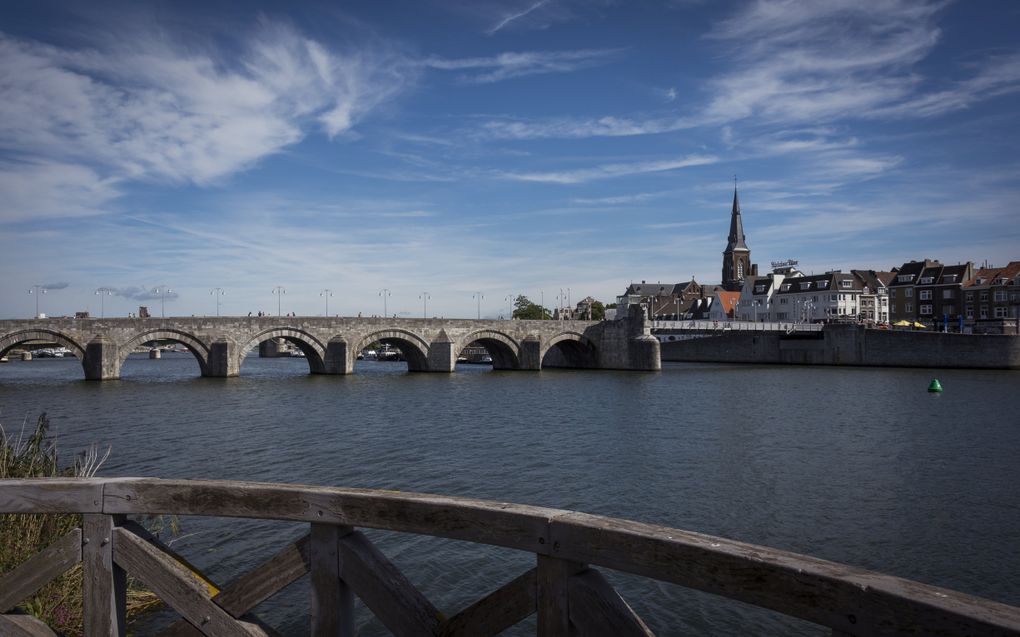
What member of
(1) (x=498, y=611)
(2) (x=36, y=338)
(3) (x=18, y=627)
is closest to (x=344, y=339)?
(2) (x=36, y=338)

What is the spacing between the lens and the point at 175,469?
21375 mm

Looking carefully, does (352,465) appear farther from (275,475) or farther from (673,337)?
(673,337)

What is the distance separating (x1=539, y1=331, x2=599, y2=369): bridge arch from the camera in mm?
76325

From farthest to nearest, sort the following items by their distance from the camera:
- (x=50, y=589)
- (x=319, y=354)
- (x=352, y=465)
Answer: (x=319, y=354) < (x=352, y=465) < (x=50, y=589)

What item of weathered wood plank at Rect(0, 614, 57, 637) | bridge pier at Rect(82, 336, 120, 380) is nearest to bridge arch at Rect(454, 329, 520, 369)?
bridge pier at Rect(82, 336, 120, 380)

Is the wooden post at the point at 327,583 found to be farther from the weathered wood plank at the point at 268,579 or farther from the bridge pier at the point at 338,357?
the bridge pier at the point at 338,357

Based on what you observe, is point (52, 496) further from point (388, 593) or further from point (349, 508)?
point (388, 593)

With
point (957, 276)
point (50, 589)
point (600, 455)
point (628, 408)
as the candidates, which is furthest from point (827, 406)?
point (957, 276)

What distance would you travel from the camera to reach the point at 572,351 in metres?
83.0

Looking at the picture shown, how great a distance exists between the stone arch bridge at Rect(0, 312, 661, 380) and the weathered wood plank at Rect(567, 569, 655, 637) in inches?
2483

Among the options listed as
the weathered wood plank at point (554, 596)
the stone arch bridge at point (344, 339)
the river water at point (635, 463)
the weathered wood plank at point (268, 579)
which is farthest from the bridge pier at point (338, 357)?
the weathered wood plank at point (554, 596)

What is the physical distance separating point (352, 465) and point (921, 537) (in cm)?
1541

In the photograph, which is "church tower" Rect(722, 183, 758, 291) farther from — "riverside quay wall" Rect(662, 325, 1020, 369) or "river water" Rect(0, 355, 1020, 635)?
"river water" Rect(0, 355, 1020, 635)

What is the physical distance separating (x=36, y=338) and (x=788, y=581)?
216ft
